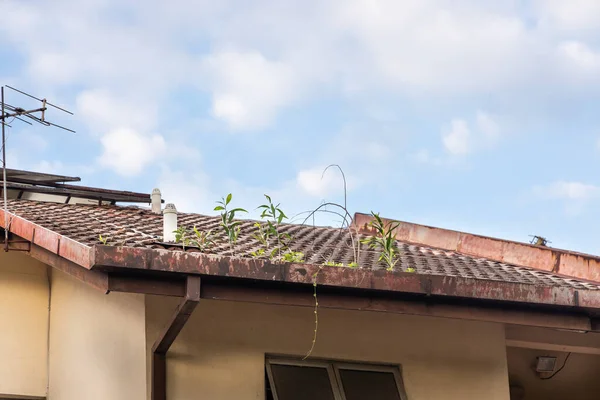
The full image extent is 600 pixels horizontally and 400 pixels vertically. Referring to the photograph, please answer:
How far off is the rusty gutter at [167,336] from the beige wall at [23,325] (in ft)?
6.39

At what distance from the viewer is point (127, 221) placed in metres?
8.41

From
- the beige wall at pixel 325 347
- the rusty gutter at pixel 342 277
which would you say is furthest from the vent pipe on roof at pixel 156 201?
the rusty gutter at pixel 342 277

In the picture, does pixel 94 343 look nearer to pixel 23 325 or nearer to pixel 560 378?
pixel 23 325

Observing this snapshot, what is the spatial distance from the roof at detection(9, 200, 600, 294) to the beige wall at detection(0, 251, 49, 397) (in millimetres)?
523

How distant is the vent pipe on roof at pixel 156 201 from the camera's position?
9766 millimetres

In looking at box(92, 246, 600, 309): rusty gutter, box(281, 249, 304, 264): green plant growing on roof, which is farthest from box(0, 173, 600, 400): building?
box(281, 249, 304, 264): green plant growing on roof

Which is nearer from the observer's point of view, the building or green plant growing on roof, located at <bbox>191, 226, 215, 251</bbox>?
the building

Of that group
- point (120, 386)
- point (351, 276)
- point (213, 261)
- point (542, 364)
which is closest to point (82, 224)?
point (120, 386)

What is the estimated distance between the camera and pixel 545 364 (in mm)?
8117

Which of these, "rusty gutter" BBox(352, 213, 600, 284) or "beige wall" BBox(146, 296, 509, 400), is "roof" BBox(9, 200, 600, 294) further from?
"beige wall" BBox(146, 296, 509, 400)

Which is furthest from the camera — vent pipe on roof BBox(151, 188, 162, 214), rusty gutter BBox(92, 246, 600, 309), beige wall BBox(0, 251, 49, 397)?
vent pipe on roof BBox(151, 188, 162, 214)

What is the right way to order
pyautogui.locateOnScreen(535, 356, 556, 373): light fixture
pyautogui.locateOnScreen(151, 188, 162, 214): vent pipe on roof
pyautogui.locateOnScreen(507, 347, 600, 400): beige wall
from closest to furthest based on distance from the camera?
pyautogui.locateOnScreen(535, 356, 556, 373): light fixture, pyautogui.locateOnScreen(507, 347, 600, 400): beige wall, pyautogui.locateOnScreen(151, 188, 162, 214): vent pipe on roof

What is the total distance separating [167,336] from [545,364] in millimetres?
3778

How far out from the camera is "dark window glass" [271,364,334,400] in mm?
6539
